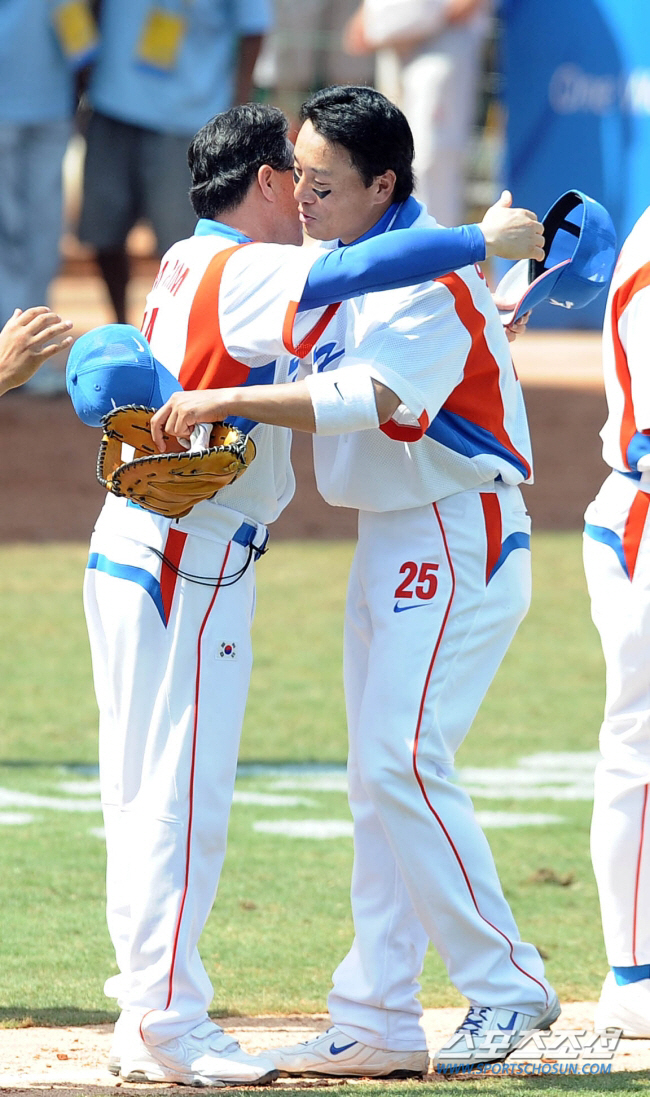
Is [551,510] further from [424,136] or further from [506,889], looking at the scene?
[506,889]

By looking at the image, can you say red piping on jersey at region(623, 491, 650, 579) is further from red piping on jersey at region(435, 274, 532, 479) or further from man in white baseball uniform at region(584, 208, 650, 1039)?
red piping on jersey at region(435, 274, 532, 479)

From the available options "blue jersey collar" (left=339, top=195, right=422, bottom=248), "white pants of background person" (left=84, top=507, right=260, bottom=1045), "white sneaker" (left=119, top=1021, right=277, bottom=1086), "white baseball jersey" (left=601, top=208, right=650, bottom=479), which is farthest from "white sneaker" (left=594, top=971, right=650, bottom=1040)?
"blue jersey collar" (left=339, top=195, right=422, bottom=248)

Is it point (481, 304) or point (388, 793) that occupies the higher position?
point (481, 304)

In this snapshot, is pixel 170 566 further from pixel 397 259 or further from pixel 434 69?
pixel 434 69

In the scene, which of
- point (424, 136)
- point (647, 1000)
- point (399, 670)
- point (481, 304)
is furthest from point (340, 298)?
point (424, 136)

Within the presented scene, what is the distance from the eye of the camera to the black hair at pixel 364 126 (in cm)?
371

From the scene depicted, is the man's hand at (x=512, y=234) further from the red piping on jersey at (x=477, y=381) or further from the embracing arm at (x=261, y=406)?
the embracing arm at (x=261, y=406)

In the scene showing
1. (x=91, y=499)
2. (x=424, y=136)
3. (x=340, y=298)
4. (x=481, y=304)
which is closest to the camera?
(x=340, y=298)

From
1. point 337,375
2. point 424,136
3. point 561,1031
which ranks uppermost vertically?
point 424,136

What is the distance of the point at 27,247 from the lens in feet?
34.6

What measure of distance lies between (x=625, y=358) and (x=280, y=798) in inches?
108

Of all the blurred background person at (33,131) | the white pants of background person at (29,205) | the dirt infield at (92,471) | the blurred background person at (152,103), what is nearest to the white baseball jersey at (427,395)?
the dirt infield at (92,471)

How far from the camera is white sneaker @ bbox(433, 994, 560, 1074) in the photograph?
12.5 feet

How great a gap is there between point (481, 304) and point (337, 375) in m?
0.40
